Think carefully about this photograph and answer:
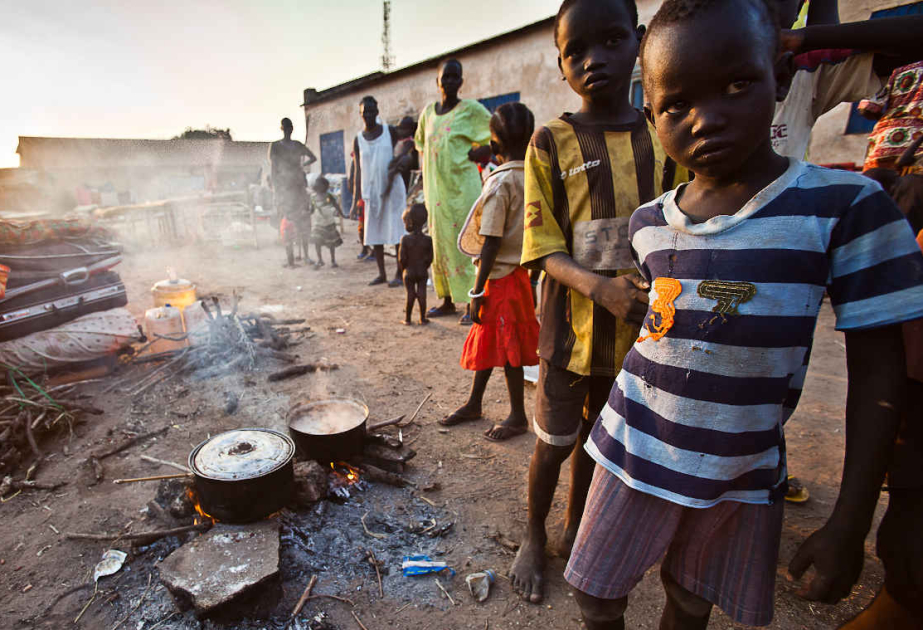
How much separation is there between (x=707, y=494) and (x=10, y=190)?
66.7 feet

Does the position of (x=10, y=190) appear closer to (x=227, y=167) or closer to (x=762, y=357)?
(x=227, y=167)

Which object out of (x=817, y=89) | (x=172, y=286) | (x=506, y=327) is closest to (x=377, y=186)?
(x=172, y=286)

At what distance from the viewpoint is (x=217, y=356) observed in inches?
168

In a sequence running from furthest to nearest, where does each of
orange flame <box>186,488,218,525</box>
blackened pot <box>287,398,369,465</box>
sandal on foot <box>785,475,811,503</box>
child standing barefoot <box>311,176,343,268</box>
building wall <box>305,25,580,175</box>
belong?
building wall <box>305,25,580,175</box>
child standing barefoot <box>311,176,343,268</box>
blackened pot <box>287,398,369,465</box>
sandal on foot <box>785,475,811,503</box>
orange flame <box>186,488,218,525</box>

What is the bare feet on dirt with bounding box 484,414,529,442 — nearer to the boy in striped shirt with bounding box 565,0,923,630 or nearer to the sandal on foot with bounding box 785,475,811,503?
the sandal on foot with bounding box 785,475,811,503

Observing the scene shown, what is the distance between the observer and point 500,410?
3.55 metres

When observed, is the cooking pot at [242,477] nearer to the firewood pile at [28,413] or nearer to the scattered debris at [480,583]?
the scattered debris at [480,583]

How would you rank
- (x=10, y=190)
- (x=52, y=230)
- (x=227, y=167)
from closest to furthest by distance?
1. (x=52, y=230)
2. (x=10, y=190)
3. (x=227, y=167)

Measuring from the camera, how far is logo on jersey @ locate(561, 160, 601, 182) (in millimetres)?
1536

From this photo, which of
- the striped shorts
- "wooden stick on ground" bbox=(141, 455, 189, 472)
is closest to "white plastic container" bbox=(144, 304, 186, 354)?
"wooden stick on ground" bbox=(141, 455, 189, 472)

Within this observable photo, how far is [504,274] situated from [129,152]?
92.6 ft

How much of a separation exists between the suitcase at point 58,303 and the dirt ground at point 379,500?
840 mm

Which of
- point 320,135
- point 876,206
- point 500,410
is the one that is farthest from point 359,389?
point 320,135

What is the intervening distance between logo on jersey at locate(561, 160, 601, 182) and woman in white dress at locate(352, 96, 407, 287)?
226 inches
